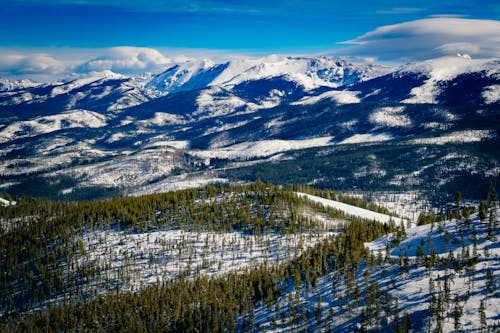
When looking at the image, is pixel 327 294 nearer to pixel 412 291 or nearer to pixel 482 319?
pixel 412 291

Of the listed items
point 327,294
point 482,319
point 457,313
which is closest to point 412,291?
point 457,313

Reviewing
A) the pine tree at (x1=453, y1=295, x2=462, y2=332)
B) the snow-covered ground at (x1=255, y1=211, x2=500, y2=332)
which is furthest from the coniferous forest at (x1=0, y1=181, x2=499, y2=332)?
the snow-covered ground at (x1=255, y1=211, x2=500, y2=332)

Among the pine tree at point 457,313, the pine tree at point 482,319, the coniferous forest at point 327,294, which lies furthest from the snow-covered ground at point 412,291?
the pine tree at point 482,319

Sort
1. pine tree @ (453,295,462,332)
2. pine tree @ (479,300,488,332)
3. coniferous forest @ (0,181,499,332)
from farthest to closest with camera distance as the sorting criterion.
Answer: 1. coniferous forest @ (0,181,499,332)
2. pine tree @ (453,295,462,332)
3. pine tree @ (479,300,488,332)

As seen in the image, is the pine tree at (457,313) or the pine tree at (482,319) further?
the pine tree at (457,313)

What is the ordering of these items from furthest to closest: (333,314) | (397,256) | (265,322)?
(397,256), (265,322), (333,314)

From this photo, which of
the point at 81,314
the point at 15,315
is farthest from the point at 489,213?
the point at 15,315

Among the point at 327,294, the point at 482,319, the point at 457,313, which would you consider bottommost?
the point at 327,294

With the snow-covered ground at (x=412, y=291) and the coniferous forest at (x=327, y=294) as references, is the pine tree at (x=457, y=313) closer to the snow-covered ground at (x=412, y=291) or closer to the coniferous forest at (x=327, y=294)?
the coniferous forest at (x=327, y=294)

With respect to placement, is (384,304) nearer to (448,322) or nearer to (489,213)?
(448,322)

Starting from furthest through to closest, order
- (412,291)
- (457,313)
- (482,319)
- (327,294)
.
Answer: (327,294) < (412,291) < (457,313) < (482,319)

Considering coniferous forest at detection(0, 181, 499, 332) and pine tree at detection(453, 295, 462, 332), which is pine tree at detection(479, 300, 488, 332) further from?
pine tree at detection(453, 295, 462, 332)
